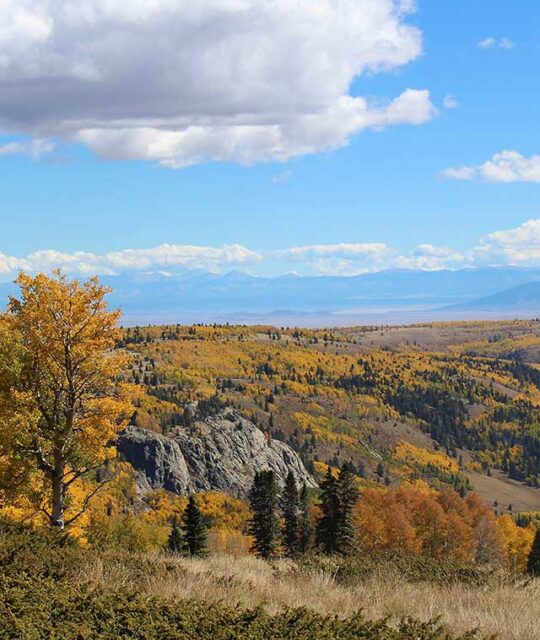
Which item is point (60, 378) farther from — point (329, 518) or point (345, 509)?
point (329, 518)

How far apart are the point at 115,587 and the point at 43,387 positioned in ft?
43.9

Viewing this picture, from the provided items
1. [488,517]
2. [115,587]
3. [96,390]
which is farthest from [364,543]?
[115,587]

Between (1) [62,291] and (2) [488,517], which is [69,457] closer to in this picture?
(1) [62,291]

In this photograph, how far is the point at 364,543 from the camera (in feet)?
287

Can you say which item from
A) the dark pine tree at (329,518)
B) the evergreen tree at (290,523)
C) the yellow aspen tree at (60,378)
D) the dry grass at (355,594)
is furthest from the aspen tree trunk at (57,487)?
the evergreen tree at (290,523)

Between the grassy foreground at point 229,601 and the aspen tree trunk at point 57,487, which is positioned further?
the aspen tree trunk at point 57,487

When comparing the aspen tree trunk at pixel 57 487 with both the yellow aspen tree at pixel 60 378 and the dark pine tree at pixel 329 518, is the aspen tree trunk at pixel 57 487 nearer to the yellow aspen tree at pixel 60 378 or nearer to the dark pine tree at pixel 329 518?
the yellow aspen tree at pixel 60 378

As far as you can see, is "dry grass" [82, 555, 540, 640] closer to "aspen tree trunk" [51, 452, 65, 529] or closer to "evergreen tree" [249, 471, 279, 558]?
"aspen tree trunk" [51, 452, 65, 529]

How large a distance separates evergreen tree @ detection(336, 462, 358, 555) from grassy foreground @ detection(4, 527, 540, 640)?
4971cm

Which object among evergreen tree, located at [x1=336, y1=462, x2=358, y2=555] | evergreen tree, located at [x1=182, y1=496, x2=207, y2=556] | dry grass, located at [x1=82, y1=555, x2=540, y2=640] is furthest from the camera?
evergreen tree, located at [x1=336, y1=462, x2=358, y2=555]

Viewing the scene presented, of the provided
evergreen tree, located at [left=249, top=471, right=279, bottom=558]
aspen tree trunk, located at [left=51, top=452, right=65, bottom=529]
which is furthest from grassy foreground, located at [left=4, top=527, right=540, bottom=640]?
evergreen tree, located at [left=249, top=471, right=279, bottom=558]

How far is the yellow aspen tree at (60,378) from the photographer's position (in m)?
23.5

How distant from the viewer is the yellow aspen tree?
23.5 meters

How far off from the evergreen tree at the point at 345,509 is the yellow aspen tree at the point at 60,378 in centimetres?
4400
